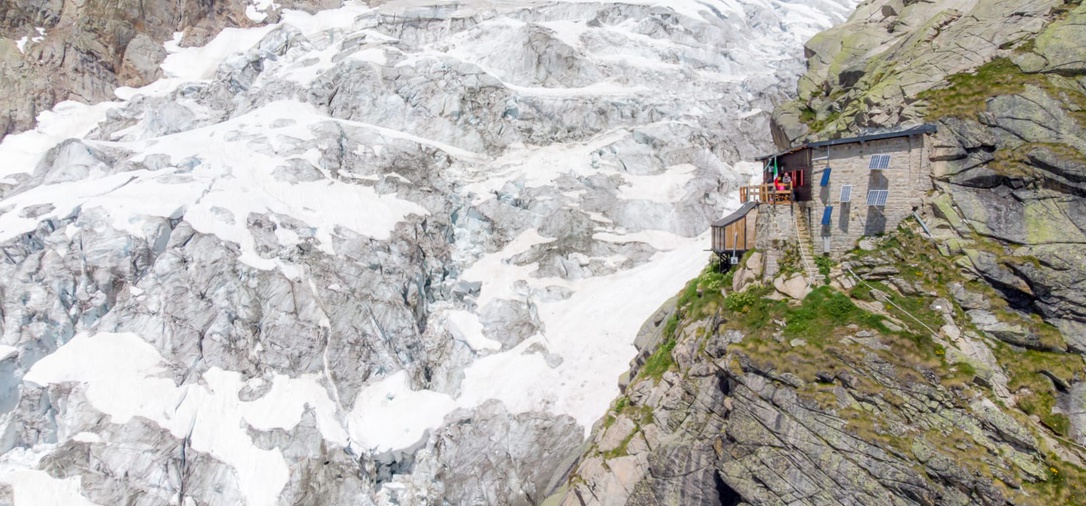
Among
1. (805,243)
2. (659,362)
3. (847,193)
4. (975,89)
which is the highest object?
(975,89)

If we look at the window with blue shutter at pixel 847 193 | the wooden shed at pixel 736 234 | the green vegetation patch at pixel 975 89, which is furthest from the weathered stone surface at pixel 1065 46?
the wooden shed at pixel 736 234

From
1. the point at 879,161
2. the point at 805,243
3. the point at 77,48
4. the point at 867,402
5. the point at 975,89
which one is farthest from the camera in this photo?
the point at 77,48

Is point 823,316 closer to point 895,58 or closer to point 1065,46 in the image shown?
point 1065,46

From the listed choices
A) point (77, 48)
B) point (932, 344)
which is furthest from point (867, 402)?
point (77, 48)

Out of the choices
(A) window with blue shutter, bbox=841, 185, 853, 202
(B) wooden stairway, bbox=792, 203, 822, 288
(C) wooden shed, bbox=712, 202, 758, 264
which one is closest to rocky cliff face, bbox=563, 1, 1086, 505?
(B) wooden stairway, bbox=792, 203, 822, 288

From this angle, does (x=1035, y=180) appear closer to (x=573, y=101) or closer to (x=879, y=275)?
(x=879, y=275)

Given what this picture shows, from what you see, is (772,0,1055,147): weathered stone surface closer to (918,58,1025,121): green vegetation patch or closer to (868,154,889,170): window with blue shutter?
(918,58,1025,121): green vegetation patch

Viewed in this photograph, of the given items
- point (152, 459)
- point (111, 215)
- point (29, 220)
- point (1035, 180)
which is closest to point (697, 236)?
point (1035, 180)
